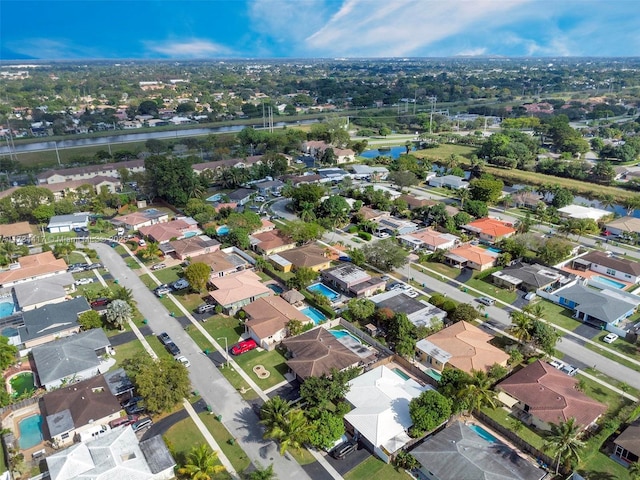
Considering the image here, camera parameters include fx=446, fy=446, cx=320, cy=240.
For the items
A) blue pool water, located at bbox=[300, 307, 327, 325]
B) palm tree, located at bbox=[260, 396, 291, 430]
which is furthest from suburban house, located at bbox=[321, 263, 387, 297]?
palm tree, located at bbox=[260, 396, 291, 430]

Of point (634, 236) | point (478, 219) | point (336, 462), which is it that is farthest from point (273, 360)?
point (634, 236)

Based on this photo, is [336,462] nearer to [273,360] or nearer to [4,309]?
[273,360]

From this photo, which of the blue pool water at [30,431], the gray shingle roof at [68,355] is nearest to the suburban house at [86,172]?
the gray shingle roof at [68,355]

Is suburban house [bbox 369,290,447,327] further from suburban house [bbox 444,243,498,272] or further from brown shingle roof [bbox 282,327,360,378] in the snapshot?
suburban house [bbox 444,243,498,272]

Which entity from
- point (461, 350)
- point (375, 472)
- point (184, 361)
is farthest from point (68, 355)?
point (461, 350)

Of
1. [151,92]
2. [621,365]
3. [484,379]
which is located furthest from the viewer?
[151,92]

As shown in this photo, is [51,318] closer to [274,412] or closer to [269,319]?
[269,319]
